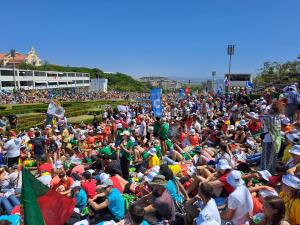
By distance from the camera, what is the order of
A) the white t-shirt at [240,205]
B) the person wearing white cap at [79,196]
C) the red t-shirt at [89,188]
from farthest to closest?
the red t-shirt at [89,188], the person wearing white cap at [79,196], the white t-shirt at [240,205]

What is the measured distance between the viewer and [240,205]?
4312 millimetres

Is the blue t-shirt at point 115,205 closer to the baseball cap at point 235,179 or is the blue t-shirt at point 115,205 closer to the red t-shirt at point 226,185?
the red t-shirt at point 226,185

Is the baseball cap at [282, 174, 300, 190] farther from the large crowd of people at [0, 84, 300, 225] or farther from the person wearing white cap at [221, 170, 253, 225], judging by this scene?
the person wearing white cap at [221, 170, 253, 225]

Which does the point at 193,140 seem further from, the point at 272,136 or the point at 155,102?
the point at 155,102

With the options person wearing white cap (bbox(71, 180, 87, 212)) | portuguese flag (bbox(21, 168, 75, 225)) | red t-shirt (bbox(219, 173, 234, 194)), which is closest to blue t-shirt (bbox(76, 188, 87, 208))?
person wearing white cap (bbox(71, 180, 87, 212))

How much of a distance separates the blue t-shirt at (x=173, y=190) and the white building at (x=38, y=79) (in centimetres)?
6625

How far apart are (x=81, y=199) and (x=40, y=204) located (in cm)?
265

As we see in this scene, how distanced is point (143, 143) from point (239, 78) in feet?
208

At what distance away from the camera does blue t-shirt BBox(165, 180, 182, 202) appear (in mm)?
5898

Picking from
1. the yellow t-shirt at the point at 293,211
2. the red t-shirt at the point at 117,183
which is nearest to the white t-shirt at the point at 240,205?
the yellow t-shirt at the point at 293,211

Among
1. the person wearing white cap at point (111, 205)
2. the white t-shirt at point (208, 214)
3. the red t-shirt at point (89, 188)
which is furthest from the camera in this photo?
the red t-shirt at point (89, 188)

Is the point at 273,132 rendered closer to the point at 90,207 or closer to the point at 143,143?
the point at 90,207

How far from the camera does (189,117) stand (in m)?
13.4

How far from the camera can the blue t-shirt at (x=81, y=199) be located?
20.9ft
